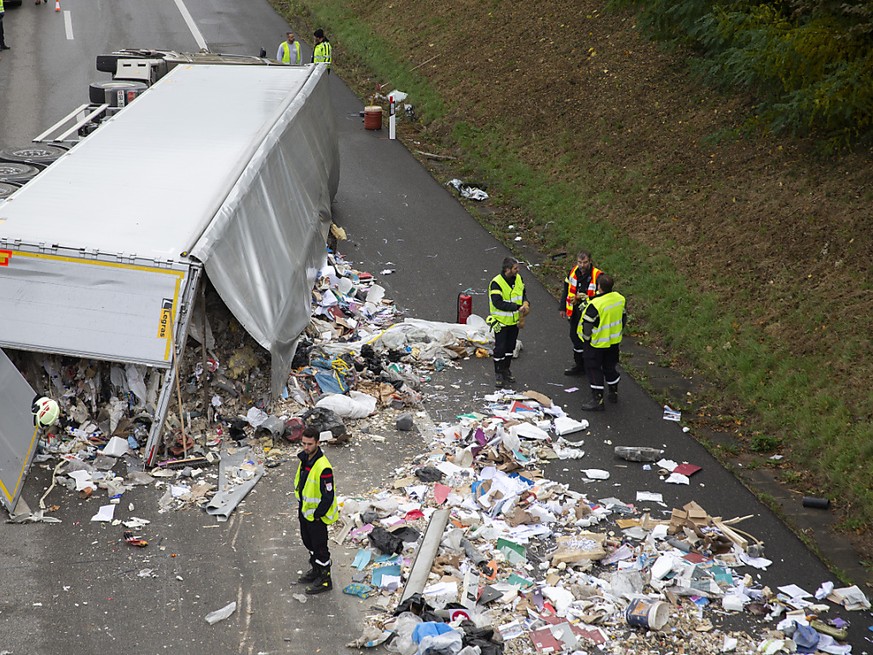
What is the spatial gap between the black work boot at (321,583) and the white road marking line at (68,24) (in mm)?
21365

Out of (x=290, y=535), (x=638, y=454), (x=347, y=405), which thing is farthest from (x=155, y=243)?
(x=638, y=454)

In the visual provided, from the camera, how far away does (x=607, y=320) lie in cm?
1134

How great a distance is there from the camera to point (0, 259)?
1016 cm

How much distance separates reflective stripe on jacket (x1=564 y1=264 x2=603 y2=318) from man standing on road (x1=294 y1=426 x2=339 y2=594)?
→ 4.78 metres

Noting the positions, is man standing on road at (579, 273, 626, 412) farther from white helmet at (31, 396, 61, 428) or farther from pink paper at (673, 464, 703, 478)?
white helmet at (31, 396, 61, 428)

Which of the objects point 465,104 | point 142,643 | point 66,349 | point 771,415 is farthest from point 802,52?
point 142,643

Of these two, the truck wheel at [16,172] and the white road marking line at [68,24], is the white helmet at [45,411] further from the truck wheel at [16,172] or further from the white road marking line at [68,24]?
the white road marking line at [68,24]

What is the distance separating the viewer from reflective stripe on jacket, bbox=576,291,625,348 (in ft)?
37.2

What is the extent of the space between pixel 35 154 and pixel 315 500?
28.4 ft

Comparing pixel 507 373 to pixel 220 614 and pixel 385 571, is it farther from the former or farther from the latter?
pixel 220 614

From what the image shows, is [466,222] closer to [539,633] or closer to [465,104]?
[465,104]

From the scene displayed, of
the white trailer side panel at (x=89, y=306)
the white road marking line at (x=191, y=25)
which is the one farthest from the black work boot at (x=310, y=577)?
the white road marking line at (x=191, y=25)

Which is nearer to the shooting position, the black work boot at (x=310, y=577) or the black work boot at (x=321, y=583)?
the black work boot at (x=321, y=583)

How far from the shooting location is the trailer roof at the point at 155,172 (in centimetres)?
1035
